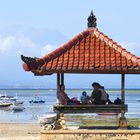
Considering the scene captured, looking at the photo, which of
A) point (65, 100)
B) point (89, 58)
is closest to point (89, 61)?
point (89, 58)

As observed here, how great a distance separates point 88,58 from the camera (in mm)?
18344

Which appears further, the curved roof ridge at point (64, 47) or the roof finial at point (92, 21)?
the roof finial at point (92, 21)

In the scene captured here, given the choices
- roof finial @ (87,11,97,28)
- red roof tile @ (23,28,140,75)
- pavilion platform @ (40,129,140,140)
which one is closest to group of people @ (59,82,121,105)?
red roof tile @ (23,28,140,75)

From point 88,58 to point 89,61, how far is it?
14 cm

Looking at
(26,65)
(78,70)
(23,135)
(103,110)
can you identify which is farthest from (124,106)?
(23,135)

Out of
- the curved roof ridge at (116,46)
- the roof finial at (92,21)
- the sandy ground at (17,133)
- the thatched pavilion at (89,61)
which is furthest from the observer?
the sandy ground at (17,133)

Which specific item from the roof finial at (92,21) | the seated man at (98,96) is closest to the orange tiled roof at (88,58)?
the roof finial at (92,21)

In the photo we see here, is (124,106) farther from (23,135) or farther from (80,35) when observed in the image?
(23,135)

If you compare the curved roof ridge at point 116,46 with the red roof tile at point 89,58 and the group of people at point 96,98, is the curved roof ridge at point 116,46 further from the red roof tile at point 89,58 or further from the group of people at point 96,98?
the group of people at point 96,98

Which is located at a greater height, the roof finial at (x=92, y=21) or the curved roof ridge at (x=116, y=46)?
the roof finial at (x=92, y=21)

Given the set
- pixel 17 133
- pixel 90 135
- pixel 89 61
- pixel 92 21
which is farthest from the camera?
pixel 17 133

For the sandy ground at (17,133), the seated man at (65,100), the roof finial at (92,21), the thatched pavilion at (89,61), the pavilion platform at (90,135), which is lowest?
the sandy ground at (17,133)

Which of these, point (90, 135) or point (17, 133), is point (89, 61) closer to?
point (90, 135)

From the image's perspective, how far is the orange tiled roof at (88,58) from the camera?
18.0m
